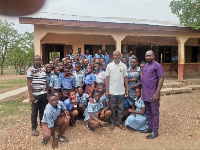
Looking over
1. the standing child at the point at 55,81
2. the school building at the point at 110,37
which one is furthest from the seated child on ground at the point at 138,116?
the school building at the point at 110,37

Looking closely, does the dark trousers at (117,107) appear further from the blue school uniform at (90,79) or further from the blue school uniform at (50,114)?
the blue school uniform at (50,114)

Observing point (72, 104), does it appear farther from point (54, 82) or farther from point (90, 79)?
point (90, 79)

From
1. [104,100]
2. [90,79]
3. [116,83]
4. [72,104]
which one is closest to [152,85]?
[116,83]

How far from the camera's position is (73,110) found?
414 centimetres

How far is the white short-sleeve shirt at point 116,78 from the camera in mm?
3949

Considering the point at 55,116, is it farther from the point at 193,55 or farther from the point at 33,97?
the point at 193,55

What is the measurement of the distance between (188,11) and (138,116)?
6.83 meters

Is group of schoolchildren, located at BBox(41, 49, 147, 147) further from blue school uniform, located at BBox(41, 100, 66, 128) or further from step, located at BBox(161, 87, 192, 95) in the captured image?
step, located at BBox(161, 87, 192, 95)

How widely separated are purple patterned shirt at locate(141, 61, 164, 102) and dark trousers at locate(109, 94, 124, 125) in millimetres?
566

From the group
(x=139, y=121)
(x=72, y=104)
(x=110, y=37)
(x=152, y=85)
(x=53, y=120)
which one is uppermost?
(x=110, y=37)

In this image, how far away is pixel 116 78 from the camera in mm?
3945

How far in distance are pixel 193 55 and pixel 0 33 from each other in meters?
21.0

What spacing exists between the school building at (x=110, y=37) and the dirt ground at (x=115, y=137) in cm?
359

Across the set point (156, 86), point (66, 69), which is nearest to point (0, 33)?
point (66, 69)
